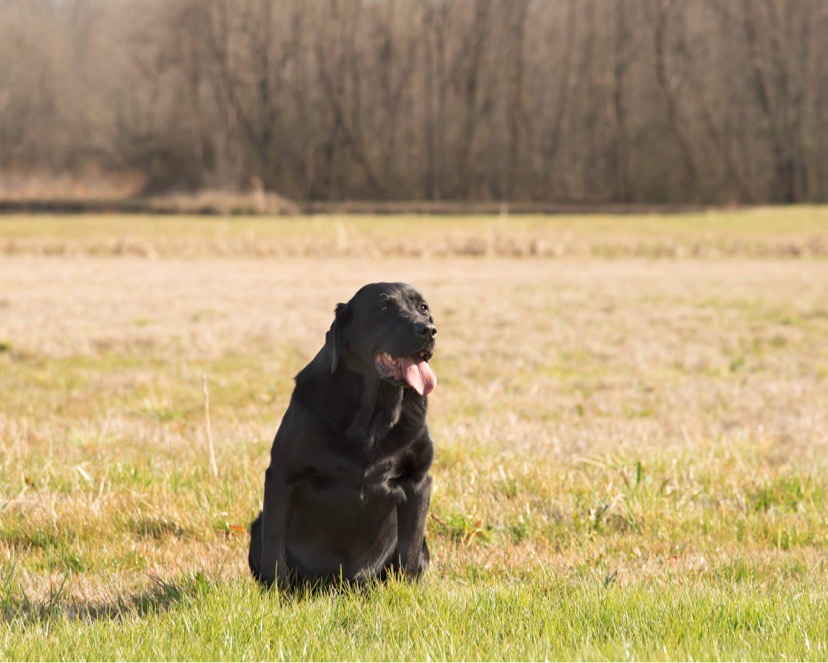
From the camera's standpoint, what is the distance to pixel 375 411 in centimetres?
352

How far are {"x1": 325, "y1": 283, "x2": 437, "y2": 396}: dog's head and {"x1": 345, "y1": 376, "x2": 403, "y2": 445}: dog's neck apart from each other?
7cm

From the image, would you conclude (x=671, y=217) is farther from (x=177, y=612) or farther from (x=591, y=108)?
(x=177, y=612)

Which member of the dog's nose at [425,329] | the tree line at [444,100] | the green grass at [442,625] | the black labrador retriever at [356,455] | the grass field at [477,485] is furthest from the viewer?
the tree line at [444,100]

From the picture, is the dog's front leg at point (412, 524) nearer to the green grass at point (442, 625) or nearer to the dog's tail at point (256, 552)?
the green grass at point (442, 625)

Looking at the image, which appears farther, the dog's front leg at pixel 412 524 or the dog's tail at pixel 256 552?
the dog's tail at pixel 256 552

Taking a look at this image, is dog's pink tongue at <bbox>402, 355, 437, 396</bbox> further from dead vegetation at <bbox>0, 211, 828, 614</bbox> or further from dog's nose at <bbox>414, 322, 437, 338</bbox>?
dead vegetation at <bbox>0, 211, 828, 614</bbox>

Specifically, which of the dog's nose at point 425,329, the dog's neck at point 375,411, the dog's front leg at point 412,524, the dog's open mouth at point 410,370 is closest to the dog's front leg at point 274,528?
the dog's neck at point 375,411

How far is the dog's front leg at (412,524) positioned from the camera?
355 cm

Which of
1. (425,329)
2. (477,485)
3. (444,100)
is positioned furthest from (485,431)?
(444,100)

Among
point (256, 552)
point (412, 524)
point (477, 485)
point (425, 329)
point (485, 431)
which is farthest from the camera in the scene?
point (485, 431)

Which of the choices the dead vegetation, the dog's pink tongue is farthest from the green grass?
the dog's pink tongue

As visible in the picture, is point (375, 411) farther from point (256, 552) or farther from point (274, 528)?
point (256, 552)

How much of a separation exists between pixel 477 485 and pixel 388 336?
2138 millimetres

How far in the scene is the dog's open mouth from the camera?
3.32 metres
